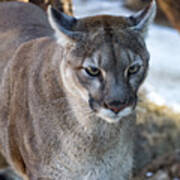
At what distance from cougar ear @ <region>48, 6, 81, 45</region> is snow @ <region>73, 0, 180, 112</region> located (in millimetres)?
3285

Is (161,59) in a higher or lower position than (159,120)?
lower

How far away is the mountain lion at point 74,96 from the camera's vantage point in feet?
8.29

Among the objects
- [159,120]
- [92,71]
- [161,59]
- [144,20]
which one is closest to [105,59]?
[92,71]

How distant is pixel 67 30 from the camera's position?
2.65 m

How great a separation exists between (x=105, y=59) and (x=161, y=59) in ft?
23.3

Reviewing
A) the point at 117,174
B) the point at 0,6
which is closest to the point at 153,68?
the point at 0,6

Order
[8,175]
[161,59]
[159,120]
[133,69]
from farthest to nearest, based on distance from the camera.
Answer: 1. [161,59]
2. [159,120]
3. [8,175]
4. [133,69]

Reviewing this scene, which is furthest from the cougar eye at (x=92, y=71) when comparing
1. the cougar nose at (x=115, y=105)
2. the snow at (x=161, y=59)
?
the snow at (x=161, y=59)

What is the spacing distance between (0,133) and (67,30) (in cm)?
111

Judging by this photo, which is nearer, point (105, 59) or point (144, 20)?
point (105, 59)

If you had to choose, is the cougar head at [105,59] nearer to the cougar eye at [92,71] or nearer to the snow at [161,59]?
the cougar eye at [92,71]

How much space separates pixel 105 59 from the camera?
98.3 inches

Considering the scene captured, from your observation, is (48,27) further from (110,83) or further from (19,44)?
(110,83)

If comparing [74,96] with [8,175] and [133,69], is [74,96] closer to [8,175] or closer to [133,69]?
[133,69]
